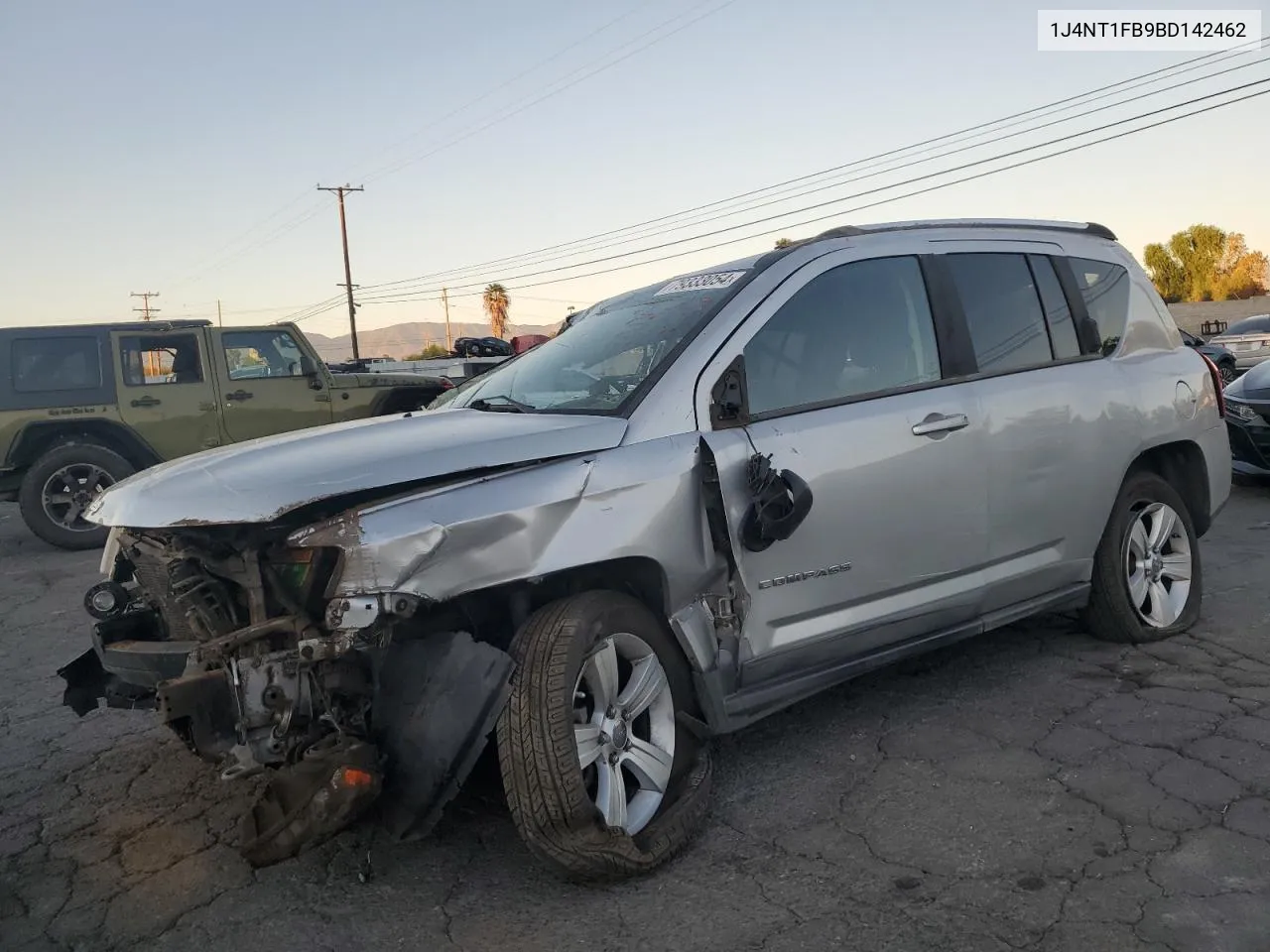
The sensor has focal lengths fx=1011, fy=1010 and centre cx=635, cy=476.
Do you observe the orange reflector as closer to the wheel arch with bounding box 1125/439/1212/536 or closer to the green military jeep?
the wheel arch with bounding box 1125/439/1212/536

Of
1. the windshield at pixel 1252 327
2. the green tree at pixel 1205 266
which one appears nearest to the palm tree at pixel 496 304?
the green tree at pixel 1205 266

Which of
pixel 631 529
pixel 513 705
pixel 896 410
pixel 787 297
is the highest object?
pixel 787 297

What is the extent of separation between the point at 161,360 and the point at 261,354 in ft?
3.08

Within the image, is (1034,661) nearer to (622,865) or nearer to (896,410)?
(896,410)

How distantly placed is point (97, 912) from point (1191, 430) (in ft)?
15.2

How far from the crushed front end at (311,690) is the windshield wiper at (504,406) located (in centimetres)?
101

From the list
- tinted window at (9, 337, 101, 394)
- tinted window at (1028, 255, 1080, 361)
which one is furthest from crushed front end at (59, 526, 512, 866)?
tinted window at (9, 337, 101, 394)

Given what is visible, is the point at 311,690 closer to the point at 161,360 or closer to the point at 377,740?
the point at 377,740

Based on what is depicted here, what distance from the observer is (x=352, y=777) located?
8.07 feet

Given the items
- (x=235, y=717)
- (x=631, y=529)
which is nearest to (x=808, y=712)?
(x=631, y=529)

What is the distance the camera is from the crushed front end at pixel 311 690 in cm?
249

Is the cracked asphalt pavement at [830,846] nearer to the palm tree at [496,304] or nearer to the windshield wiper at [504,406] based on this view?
the windshield wiper at [504,406]

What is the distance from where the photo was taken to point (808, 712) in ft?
13.1

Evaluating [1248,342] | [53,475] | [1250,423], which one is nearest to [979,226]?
[1250,423]
